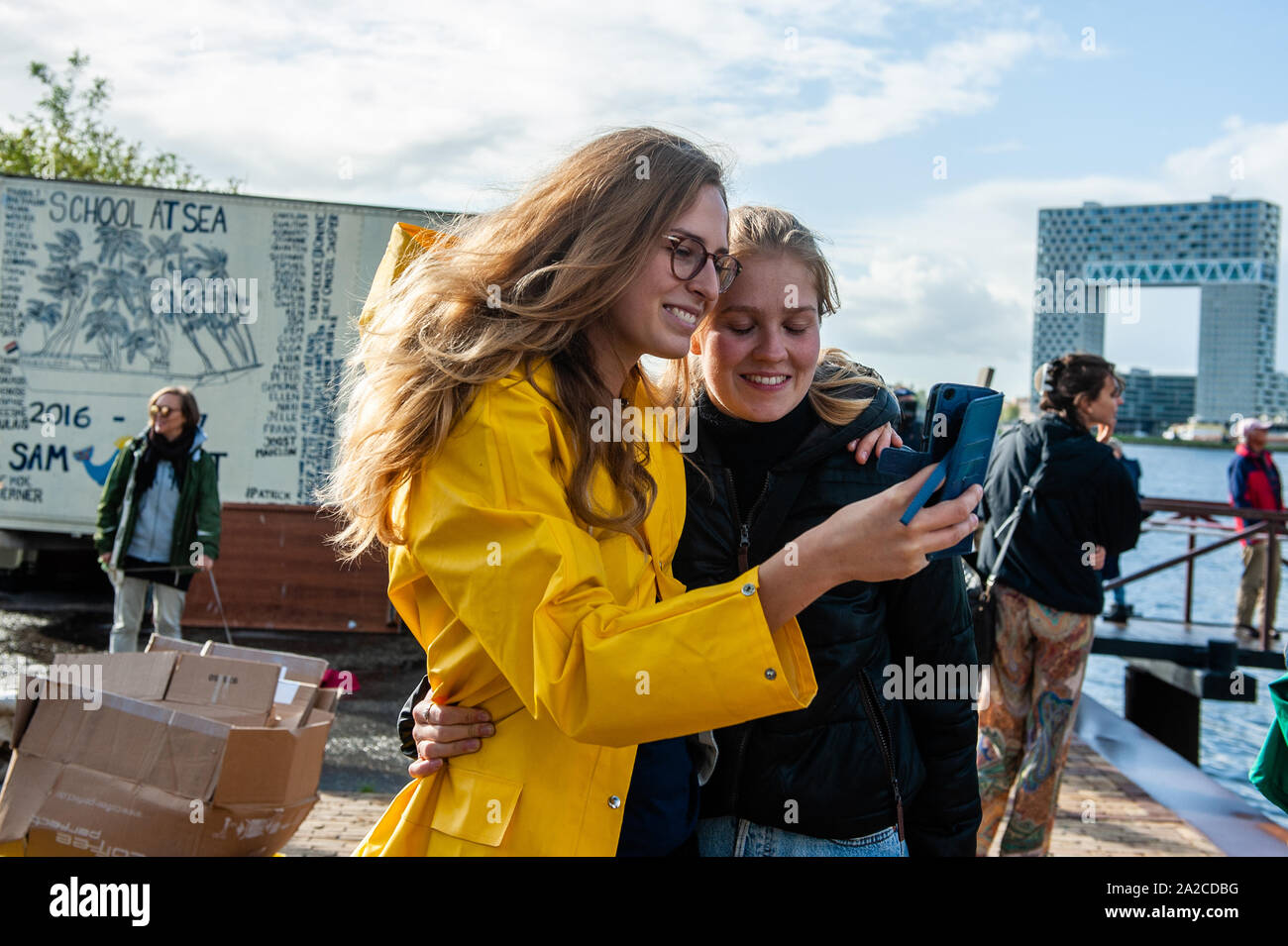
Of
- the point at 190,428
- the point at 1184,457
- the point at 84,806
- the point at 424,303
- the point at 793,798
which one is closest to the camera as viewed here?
the point at 424,303

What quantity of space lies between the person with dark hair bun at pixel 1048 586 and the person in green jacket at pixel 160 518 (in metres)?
5.58

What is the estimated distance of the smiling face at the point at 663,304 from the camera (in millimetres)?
1924

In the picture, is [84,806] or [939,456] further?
[84,806]

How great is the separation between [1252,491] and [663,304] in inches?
467

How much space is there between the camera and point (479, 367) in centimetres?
177

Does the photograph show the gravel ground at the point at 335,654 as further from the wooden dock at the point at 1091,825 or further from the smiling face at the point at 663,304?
the smiling face at the point at 663,304

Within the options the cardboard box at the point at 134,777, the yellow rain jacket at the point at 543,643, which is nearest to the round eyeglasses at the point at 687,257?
the yellow rain jacket at the point at 543,643

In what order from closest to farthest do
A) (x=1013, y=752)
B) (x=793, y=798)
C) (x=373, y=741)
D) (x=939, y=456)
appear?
(x=939, y=456) → (x=793, y=798) → (x=1013, y=752) → (x=373, y=741)

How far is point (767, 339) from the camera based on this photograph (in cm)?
232

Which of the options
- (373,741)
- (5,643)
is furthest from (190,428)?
(5,643)
